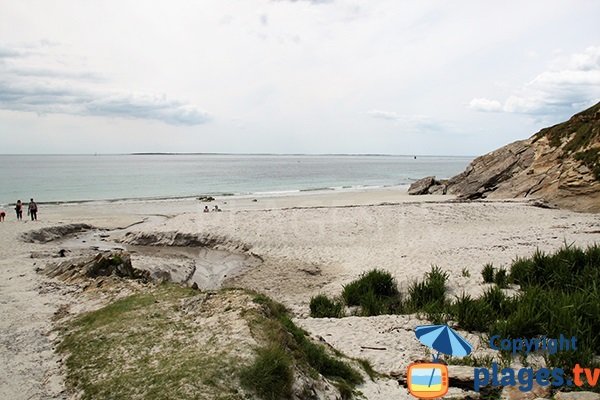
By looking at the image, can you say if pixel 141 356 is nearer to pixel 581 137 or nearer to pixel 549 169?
pixel 581 137

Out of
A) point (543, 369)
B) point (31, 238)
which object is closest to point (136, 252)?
point (31, 238)

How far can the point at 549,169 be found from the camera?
2906 centimetres

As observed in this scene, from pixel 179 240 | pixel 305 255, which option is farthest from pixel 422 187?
pixel 179 240

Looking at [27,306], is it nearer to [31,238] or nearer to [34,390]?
[34,390]

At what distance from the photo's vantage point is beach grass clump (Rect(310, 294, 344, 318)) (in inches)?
426

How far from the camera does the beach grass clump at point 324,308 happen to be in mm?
10812

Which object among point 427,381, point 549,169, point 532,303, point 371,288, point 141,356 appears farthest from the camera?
point 549,169

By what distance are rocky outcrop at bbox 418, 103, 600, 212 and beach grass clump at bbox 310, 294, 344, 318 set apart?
18796 millimetres

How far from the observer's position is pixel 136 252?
19.3 metres

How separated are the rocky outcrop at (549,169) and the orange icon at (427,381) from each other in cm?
2174

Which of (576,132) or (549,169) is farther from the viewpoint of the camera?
(549,169)

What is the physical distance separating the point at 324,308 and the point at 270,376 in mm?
6022

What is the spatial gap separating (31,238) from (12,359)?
17.6m

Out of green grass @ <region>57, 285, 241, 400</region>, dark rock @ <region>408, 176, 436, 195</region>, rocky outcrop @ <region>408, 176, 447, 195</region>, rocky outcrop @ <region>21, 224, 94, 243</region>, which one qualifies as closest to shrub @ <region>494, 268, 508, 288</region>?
green grass @ <region>57, 285, 241, 400</region>
